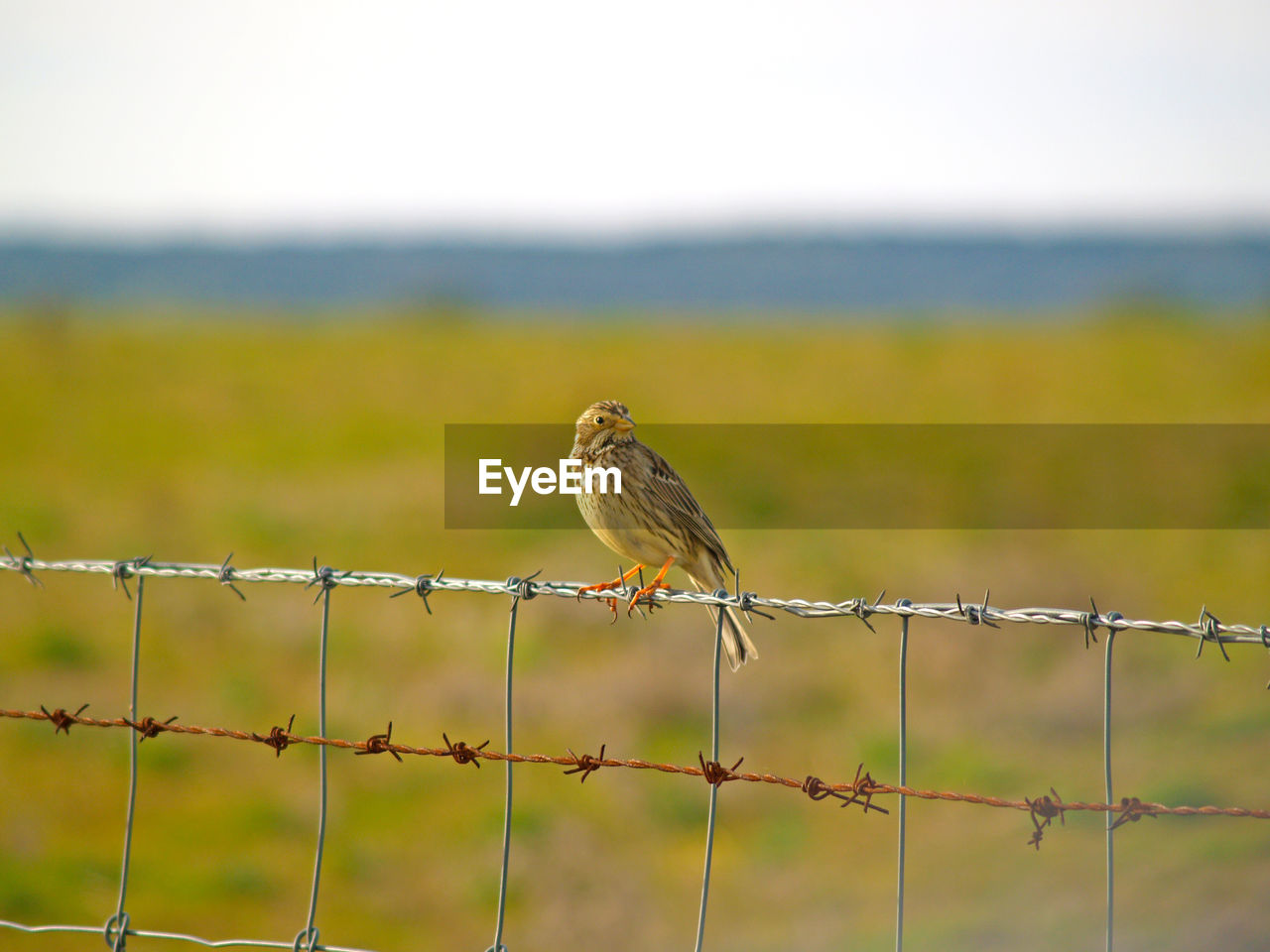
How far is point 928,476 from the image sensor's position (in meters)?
29.3

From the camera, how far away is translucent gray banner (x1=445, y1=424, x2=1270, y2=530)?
2595 cm

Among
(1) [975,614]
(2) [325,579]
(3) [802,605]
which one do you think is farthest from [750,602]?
(2) [325,579]

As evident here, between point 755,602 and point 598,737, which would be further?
point 598,737

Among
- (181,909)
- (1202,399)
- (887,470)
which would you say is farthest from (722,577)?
(1202,399)

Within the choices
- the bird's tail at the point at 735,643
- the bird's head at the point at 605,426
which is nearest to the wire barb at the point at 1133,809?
the bird's tail at the point at 735,643

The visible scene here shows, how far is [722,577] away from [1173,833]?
4.53 meters

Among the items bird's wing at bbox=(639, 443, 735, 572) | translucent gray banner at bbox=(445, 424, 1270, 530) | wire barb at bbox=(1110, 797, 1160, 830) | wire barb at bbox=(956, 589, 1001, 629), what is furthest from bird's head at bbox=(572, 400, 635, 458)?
translucent gray banner at bbox=(445, 424, 1270, 530)

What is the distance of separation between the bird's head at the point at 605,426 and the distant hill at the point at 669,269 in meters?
110

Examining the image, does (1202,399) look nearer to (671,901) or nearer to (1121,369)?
(1121,369)

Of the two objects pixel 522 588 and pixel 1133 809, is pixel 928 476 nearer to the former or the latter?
pixel 522 588

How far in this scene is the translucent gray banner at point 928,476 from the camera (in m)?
26.0

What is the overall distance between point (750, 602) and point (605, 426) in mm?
2936

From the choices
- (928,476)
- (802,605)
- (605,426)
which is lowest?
(802,605)

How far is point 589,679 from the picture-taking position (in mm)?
14828
